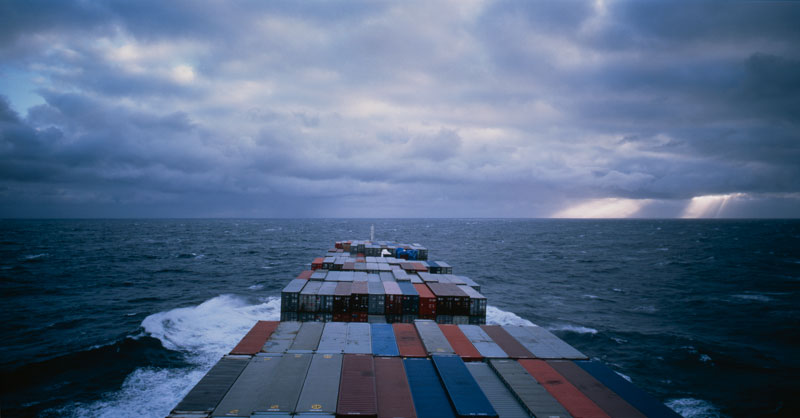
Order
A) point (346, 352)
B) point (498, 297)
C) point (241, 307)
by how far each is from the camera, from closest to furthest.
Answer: point (346, 352)
point (241, 307)
point (498, 297)

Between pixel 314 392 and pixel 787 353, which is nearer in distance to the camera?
pixel 314 392

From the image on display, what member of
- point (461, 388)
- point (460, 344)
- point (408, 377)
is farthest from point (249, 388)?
point (460, 344)

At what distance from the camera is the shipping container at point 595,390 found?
47.6 ft

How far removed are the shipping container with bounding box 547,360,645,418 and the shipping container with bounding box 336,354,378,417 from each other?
10.4 meters

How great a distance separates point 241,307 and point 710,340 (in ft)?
198

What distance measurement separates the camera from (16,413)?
2288 cm

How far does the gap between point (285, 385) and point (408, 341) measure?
8.55 meters

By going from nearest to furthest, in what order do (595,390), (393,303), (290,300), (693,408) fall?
(595,390) → (693,408) → (290,300) → (393,303)

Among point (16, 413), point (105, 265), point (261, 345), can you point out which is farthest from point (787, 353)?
point (105, 265)

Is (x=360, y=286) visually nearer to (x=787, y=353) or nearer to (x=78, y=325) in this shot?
(x=78, y=325)

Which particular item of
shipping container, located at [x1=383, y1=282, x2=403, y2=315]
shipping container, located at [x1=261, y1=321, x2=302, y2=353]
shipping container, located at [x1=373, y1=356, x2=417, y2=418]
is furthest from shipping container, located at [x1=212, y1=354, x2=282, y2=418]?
shipping container, located at [x1=383, y1=282, x2=403, y2=315]

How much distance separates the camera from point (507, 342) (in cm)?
2189

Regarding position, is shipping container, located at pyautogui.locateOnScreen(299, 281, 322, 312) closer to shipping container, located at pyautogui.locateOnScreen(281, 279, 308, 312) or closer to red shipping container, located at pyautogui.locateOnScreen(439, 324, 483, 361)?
shipping container, located at pyautogui.locateOnScreen(281, 279, 308, 312)

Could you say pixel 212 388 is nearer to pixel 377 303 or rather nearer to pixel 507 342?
pixel 377 303
